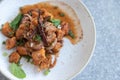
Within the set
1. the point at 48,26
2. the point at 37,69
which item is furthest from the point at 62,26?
the point at 37,69

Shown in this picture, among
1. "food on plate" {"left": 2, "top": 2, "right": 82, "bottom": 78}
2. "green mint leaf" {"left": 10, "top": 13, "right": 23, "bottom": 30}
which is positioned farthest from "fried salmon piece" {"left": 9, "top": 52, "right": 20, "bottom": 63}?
"green mint leaf" {"left": 10, "top": 13, "right": 23, "bottom": 30}

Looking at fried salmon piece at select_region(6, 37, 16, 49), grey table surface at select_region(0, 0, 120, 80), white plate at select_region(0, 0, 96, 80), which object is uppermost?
fried salmon piece at select_region(6, 37, 16, 49)

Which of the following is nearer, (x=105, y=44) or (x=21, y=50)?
(x=21, y=50)

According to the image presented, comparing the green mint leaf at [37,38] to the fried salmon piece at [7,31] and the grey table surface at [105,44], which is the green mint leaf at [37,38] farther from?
the grey table surface at [105,44]

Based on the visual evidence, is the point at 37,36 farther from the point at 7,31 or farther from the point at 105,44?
the point at 105,44

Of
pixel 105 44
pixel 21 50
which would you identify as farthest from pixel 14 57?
pixel 105 44

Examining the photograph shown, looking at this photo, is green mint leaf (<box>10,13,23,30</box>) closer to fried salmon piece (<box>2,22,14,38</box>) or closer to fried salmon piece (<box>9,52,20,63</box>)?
fried salmon piece (<box>2,22,14,38</box>)
